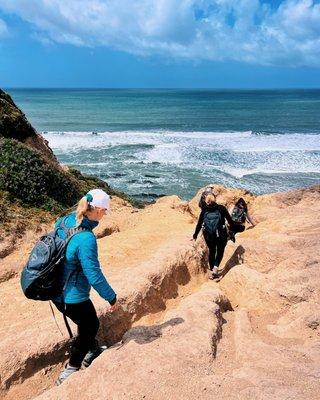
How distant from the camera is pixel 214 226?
8164mm

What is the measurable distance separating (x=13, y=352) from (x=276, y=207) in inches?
423

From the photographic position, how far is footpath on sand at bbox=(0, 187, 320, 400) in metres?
4.67

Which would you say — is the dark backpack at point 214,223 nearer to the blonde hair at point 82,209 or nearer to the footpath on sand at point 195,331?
the footpath on sand at point 195,331

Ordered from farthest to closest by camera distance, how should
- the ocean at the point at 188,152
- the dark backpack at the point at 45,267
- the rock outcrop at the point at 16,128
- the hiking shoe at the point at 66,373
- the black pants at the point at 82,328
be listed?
the ocean at the point at 188,152 < the rock outcrop at the point at 16,128 < the hiking shoe at the point at 66,373 < the black pants at the point at 82,328 < the dark backpack at the point at 45,267

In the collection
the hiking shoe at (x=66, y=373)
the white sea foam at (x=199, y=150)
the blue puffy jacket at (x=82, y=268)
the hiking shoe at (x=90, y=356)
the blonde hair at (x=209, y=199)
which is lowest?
the white sea foam at (x=199, y=150)

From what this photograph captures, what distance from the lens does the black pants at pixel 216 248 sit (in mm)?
8336

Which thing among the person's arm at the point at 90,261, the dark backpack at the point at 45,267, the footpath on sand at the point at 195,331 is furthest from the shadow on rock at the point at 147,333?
the dark backpack at the point at 45,267

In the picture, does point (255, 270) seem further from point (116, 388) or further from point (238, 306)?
point (116, 388)

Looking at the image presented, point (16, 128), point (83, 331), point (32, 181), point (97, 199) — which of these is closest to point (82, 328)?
point (83, 331)

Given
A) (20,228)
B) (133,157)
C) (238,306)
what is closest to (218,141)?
(133,157)

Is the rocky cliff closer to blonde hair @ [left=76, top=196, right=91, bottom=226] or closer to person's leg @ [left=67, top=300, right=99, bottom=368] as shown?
person's leg @ [left=67, top=300, right=99, bottom=368]

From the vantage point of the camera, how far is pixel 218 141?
169 ft

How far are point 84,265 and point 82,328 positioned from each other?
38.2 inches

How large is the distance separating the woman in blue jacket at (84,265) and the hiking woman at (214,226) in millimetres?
3464
